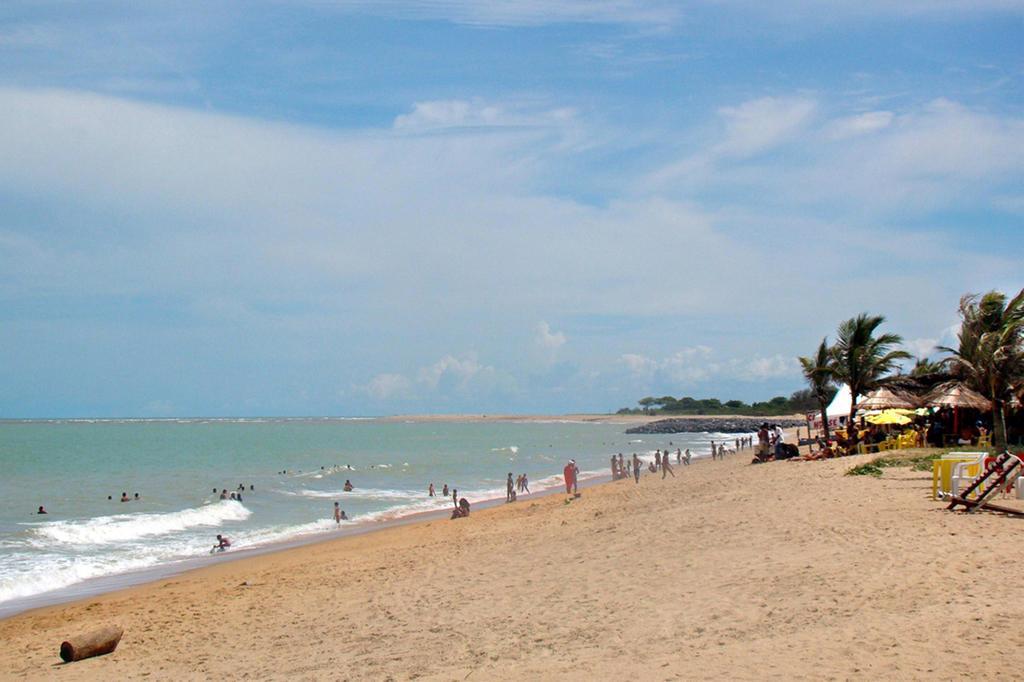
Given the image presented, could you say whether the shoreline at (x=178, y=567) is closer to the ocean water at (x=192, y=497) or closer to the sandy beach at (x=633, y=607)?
the ocean water at (x=192, y=497)

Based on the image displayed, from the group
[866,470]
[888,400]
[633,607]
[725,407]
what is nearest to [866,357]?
[888,400]

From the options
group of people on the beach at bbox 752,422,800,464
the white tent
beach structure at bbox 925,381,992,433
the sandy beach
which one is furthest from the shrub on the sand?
the white tent

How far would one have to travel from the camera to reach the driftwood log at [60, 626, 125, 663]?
398 inches

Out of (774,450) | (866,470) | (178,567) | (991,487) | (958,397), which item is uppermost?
(958,397)

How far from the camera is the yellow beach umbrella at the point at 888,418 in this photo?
986 inches

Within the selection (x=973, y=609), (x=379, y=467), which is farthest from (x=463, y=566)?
(x=379, y=467)

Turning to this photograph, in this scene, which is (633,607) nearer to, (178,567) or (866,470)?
(866,470)

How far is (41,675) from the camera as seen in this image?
966cm

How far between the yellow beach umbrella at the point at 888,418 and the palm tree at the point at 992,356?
5560 mm

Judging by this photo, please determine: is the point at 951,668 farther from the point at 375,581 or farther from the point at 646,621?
the point at 375,581

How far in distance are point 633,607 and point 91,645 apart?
21.4 feet

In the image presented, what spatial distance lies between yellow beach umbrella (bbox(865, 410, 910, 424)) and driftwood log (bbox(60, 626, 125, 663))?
70.8ft

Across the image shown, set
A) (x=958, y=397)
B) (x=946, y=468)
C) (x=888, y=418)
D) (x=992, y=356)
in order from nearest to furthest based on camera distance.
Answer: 1. (x=946, y=468)
2. (x=992, y=356)
3. (x=958, y=397)
4. (x=888, y=418)

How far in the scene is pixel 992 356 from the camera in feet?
55.7
